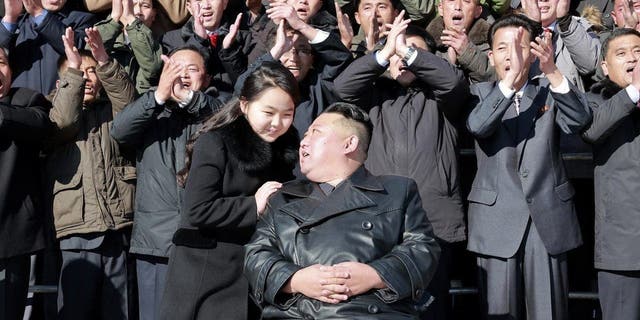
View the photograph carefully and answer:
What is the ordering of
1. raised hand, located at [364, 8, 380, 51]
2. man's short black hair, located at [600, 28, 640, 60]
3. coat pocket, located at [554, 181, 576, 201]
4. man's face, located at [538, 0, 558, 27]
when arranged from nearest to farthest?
coat pocket, located at [554, 181, 576, 201]
man's short black hair, located at [600, 28, 640, 60]
raised hand, located at [364, 8, 380, 51]
man's face, located at [538, 0, 558, 27]

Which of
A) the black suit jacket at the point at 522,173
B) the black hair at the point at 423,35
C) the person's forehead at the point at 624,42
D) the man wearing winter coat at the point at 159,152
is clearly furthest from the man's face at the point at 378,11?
the person's forehead at the point at 624,42

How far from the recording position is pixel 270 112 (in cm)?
570

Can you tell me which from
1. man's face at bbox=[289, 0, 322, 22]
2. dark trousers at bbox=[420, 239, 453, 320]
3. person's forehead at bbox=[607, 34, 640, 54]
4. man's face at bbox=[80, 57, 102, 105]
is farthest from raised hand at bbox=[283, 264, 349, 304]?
man's face at bbox=[289, 0, 322, 22]

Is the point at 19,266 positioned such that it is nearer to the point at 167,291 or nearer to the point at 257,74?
the point at 167,291

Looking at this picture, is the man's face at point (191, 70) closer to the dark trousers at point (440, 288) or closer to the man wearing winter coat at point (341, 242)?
the dark trousers at point (440, 288)

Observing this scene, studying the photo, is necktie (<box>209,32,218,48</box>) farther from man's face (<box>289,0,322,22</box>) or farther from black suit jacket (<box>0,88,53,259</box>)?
black suit jacket (<box>0,88,53,259</box>)

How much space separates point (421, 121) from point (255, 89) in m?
1.64

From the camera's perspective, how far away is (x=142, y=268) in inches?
284

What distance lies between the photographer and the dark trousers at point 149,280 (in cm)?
717

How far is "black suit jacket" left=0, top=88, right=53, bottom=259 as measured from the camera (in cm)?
696

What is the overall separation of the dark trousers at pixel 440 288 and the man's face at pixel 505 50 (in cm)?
108

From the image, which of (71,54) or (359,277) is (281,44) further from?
(359,277)

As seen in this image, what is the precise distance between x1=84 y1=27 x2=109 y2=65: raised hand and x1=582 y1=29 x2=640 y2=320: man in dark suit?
2920 millimetres

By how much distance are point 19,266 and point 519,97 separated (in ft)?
10.1
